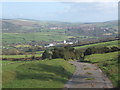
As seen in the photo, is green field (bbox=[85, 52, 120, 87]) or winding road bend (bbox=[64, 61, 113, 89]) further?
green field (bbox=[85, 52, 120, 87])

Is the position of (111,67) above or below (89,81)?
above

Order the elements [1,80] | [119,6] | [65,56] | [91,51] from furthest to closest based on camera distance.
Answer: [91,51]
[65,56]
[119,6]
[1,80]

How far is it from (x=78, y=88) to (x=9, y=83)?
21.1 feet

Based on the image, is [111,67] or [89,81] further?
[111,67]

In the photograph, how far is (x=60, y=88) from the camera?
2186cm

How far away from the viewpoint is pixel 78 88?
73.7 ft

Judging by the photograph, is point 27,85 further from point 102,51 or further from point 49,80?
point 102,51

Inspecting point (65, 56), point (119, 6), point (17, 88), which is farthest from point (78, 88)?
point (65, 56)

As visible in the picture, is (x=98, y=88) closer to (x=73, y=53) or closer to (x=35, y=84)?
(x=35, y=84)

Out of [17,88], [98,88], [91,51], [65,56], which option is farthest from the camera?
[91,51]

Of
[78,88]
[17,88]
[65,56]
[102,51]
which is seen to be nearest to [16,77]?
[17,88]

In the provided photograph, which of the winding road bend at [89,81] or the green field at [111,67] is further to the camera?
the green field at [111,67]

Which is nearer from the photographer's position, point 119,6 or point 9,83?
point 9,83

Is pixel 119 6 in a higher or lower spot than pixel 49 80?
higher
